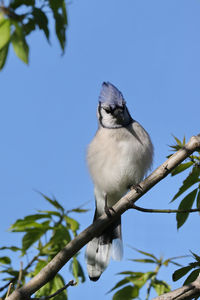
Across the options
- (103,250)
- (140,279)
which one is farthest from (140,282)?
(103,250)

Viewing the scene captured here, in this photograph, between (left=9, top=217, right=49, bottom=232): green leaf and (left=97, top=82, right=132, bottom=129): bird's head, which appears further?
(left=97, top=82, right=132, bottom=129): bird's head

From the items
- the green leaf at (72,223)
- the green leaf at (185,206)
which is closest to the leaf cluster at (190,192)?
the green leaf at (185,206)

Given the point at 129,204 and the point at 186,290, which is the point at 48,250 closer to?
the point at 129,204

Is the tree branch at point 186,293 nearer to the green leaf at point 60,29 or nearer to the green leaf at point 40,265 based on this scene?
the green leaf at point 40,265

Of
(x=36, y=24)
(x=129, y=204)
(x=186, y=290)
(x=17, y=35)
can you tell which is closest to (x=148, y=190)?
(x=129, y=204)

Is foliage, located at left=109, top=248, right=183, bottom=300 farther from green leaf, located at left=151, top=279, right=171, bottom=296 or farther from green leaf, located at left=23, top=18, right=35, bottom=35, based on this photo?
green leaf, located at left=23, top=18, right=35, bottom=35

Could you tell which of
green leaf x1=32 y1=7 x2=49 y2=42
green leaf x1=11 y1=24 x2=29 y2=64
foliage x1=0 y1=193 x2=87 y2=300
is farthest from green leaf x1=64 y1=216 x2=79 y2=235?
green leaf x1=11 y1=24 x2=29 y2=64

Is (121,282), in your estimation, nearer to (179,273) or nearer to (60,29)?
(179,273)

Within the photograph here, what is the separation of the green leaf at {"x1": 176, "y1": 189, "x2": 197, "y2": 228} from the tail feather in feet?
3.76

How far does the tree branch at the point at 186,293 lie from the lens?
1.90 metres

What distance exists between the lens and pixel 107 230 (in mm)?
3414

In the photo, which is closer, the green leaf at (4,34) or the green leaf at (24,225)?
the green leaf at (4,34)

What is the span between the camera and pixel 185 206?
79.6 inches

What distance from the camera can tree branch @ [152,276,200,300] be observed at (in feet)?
6.22
